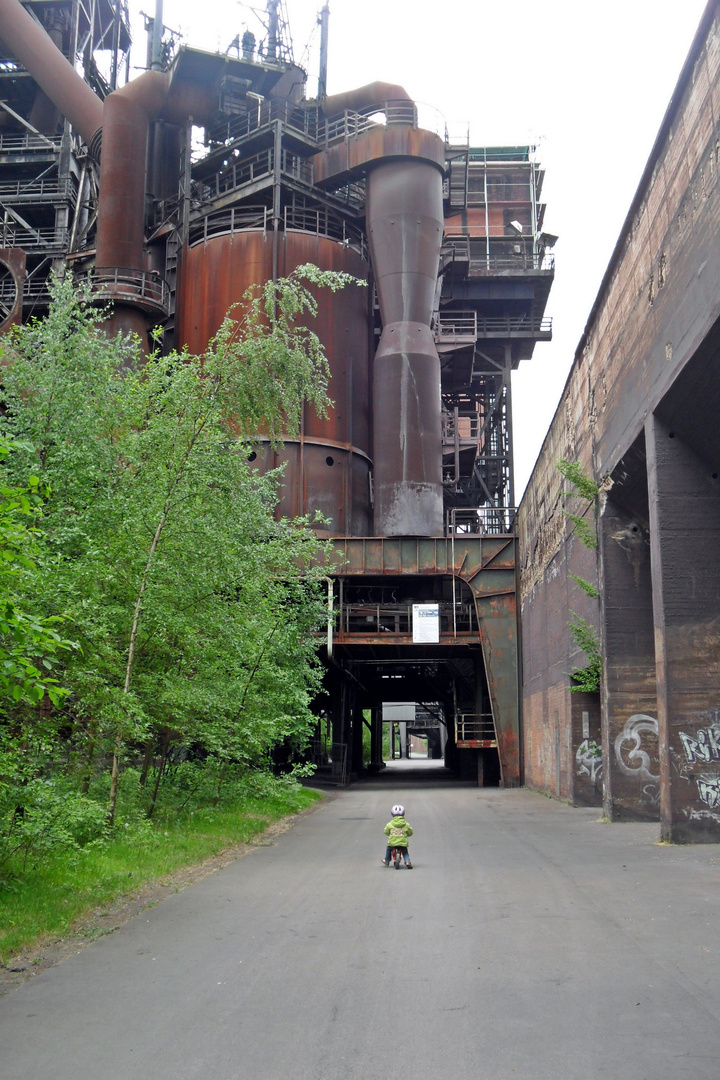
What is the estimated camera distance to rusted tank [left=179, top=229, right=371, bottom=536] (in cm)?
3550

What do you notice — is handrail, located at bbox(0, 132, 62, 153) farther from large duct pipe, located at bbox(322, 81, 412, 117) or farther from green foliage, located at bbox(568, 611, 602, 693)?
green foliage, located at bbox(568, 611, 602, 693)

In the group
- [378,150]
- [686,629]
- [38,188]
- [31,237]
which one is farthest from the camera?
[38,188]

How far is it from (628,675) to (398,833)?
25.7 feet

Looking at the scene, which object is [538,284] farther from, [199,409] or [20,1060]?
[20,1060]

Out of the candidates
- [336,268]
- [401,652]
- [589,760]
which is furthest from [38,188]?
[589,760]

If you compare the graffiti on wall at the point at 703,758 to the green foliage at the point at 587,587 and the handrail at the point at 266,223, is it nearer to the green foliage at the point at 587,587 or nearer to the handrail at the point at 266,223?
the green foliage at the point at 587,587

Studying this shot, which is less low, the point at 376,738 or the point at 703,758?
the point at 703,758

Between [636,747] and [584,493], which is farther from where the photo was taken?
[584,493]

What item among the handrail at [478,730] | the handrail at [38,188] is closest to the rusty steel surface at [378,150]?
the handrail at [38,188]

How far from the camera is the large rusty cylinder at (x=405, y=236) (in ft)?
120

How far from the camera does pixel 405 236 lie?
120ft

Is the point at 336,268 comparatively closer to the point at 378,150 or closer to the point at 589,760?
the point at 378,150

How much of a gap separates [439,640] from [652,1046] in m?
28.8

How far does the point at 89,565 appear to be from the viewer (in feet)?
40.5
